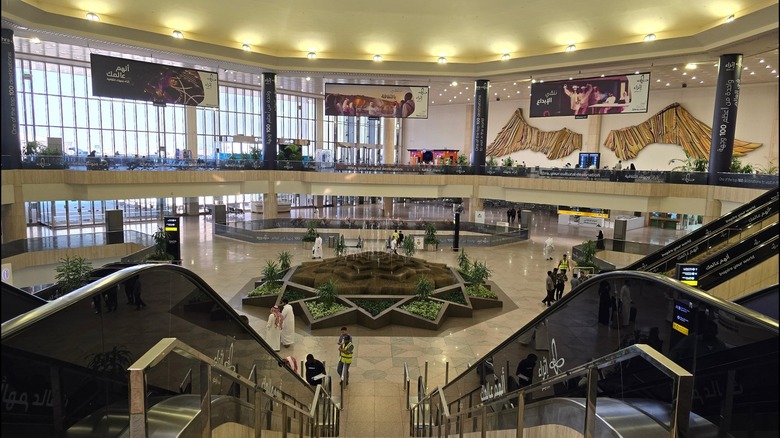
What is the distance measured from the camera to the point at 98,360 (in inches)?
118

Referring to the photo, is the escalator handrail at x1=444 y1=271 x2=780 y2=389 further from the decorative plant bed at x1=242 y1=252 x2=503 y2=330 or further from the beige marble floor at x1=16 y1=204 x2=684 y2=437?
the decorative plant bed at x1=242 y1=252 x2=503 y2=330

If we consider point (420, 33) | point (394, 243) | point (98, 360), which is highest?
point (420, 33)

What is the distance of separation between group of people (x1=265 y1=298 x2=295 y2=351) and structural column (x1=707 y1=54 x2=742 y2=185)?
58.2ft

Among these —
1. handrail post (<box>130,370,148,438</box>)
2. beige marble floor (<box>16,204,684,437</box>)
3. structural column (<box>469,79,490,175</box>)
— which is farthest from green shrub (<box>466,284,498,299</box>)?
structural column (<box>469,79,490,175</box>)

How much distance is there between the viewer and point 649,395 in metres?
3.26

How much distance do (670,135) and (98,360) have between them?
35.6 meters

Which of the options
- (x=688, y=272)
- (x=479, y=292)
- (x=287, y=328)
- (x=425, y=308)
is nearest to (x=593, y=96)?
(x=479, y=292)

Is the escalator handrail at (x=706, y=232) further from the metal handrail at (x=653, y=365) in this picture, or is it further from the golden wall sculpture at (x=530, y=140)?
the golden wall sculpture at (x=530, y=140)

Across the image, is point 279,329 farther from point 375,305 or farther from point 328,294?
point 375,305

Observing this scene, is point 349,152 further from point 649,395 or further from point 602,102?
point 649,395

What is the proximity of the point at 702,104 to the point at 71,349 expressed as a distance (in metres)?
35.4

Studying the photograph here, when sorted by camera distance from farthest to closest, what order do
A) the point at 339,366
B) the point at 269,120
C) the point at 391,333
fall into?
the point at 269,120, the point at 391,333, the point at 339,366

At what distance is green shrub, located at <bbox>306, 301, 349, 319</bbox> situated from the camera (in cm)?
1266

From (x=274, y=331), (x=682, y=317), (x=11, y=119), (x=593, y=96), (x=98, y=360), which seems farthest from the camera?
(x=593, y=96)
